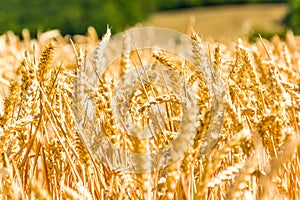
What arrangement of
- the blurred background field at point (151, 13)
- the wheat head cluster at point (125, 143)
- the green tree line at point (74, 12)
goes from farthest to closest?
the blurred background field at point (151, 13)
the green tree line at point (74, 12)
the wheat head cluster at point (125, 143)

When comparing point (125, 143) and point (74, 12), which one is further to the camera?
point (74, 12)

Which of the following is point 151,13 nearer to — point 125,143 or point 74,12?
point 74,12

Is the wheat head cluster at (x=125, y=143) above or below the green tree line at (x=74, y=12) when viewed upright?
below

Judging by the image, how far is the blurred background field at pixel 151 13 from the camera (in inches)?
1088

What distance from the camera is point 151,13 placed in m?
38.3

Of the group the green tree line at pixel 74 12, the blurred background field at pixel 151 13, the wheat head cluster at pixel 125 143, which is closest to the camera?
the wheat head cluster at pixel 125 143

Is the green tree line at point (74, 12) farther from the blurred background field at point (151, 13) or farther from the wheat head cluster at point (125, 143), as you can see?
the wheat head cluster at point (125, 143)

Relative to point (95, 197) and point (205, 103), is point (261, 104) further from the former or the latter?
point (95, 197)

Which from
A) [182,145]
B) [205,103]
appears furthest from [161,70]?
[182,145]

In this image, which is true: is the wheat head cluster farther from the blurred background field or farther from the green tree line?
the green tree line

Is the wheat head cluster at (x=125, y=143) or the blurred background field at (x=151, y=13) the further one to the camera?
the blurred background field at (x=151, y=13)

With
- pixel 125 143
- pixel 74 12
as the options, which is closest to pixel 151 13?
pixel 74 12

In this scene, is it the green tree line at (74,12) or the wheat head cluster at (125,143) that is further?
the green tree line at (74,12)

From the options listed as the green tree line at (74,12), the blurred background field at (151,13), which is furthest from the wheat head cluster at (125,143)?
the green tree line at (74,12)
